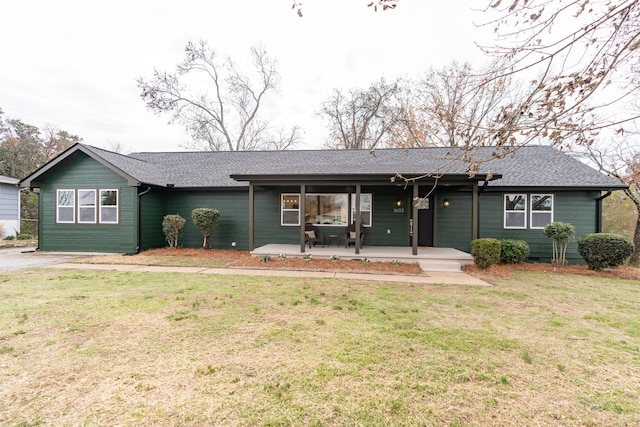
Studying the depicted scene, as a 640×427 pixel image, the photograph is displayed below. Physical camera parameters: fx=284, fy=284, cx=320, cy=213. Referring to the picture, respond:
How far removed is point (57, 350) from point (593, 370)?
554cm

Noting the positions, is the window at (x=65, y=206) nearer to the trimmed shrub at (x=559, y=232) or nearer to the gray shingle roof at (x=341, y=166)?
the gray shingle roof at (x=341, y=166)

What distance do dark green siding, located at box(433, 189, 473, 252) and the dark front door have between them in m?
0.22

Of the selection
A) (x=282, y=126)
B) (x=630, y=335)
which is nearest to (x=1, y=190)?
(x=282, y=126)

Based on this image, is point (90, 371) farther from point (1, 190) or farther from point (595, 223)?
point (1, 190)

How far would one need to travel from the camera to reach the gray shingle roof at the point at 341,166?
378 inches

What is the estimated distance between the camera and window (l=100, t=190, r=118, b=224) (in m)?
10.9

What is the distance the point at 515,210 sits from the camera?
10.3 metres

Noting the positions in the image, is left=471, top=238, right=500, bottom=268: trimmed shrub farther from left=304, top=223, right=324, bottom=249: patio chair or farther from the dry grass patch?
left=304, top=223, right=324, bottom=249: patio chair

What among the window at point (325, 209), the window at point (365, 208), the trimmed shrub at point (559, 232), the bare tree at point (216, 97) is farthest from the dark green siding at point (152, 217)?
the trimmed shrub at point (559, 232)

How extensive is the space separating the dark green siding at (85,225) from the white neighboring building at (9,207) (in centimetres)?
645

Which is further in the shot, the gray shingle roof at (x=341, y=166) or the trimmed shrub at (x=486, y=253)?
the gray shingle roof at (x=341, y=166)

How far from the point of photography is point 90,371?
8.78ft

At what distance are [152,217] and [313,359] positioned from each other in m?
10.9

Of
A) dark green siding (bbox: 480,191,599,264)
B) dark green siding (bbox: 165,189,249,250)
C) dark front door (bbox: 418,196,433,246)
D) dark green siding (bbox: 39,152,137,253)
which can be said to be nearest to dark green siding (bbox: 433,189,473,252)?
dark front door (bbox: 418,196,433,246)
